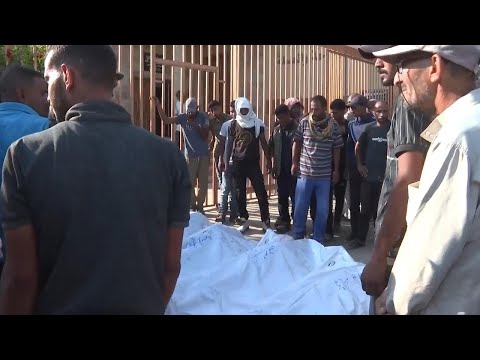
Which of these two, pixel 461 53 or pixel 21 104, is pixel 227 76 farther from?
pixel 461 53

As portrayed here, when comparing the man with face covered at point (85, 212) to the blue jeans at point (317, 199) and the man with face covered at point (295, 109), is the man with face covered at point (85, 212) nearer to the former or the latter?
the blue jeans at point (317, 199)

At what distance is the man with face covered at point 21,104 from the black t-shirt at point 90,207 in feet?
4.08

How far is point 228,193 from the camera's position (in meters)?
8.06

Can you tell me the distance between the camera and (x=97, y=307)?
5.39 ft

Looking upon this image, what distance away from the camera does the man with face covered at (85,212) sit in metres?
1.61

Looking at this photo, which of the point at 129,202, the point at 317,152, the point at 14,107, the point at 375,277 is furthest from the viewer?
the point at 317,152

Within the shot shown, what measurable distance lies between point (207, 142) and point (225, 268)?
4.95 m

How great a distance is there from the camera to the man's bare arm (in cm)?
162

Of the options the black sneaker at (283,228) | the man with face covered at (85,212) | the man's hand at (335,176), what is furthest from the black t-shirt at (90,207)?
the black sneaker at (283,228)

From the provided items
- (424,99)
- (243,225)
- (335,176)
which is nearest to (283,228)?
(243,225)

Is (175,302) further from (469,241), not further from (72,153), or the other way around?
(469,241)

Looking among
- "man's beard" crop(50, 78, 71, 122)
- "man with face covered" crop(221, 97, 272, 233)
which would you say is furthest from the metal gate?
"man's beard" crop(50, 78, 71, 122)

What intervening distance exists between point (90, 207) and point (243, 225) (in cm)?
625

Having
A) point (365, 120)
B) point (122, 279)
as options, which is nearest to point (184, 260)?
point (122, 279)
